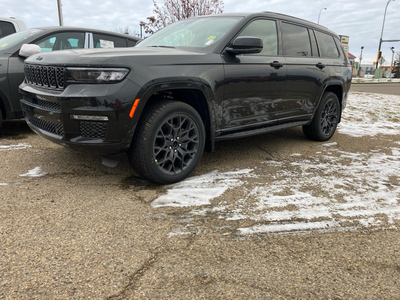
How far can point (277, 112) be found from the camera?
4199 millimetres

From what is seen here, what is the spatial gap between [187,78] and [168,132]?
0.54 meters

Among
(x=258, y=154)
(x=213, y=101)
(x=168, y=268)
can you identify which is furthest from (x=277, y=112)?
(x=168, y=268)

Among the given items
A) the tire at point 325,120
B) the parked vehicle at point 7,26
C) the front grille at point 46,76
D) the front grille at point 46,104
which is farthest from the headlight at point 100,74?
the parked vehicle at point 7,26

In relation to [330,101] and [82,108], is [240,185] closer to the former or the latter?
[82,108]

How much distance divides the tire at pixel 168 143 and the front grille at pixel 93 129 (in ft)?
1.03

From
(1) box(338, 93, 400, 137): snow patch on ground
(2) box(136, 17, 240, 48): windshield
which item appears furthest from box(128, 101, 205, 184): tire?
(1) box(338, 93, 400, 137): snow patch on ground

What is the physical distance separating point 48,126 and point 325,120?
416 cm

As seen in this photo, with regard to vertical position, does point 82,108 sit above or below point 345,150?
above

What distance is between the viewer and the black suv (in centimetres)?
270

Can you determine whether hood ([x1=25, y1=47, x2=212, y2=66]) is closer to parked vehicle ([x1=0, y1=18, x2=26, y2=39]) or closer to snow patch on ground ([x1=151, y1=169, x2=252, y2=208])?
snow patch on ground ([x1=151, y1=169, x2=252, y2=208])

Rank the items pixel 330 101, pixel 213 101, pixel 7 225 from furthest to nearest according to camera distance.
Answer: pixel 330 101 < pixel 213 101 < pixel 7 225

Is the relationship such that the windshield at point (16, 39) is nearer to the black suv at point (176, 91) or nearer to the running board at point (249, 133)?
the black suv at point (176, 91)

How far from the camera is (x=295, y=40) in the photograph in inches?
179

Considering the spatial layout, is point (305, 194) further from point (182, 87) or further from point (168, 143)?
point (182, 87)
